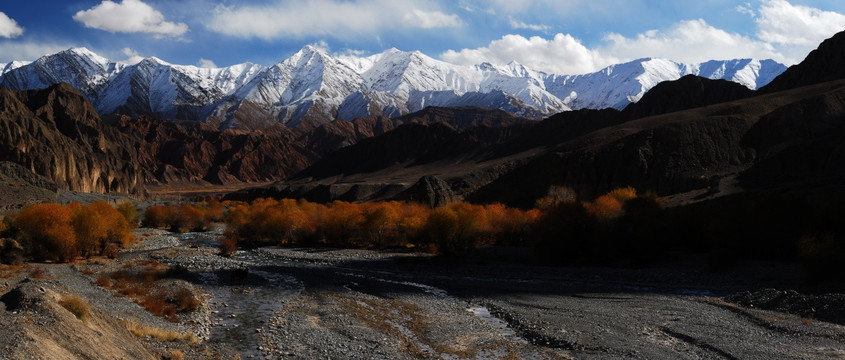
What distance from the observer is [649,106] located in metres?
152

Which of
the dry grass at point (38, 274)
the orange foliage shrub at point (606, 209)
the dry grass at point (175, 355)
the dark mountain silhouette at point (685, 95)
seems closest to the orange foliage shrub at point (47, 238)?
the dry grass at point (38, 274)

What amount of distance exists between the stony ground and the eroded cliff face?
11558 cm

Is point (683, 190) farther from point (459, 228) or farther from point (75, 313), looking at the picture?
point (75, 313)

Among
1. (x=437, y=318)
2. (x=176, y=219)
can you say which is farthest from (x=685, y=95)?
(x=437, y=318)

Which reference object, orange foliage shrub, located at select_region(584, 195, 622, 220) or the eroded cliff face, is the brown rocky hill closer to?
orange foliage shrub, located at select_region(584, 195, 622, 220)

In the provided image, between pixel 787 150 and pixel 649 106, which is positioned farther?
pixel 649 106

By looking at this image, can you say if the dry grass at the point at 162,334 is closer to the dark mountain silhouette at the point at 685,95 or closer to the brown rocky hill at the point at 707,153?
the brown rocky hill at the point at 707,153

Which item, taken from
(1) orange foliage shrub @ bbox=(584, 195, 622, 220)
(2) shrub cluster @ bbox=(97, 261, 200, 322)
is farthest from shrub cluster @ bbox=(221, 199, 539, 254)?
(2) shrub cluster @ bbox=(97, 261, 200, 322)

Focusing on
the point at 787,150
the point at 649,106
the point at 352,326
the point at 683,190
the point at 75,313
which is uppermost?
the point at 649,106

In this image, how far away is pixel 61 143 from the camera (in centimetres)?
15638

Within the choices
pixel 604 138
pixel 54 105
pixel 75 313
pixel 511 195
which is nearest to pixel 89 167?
pixel 54 105

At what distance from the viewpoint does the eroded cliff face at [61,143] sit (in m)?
140

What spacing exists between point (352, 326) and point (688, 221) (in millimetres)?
42895

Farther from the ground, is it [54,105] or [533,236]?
[54,105]
